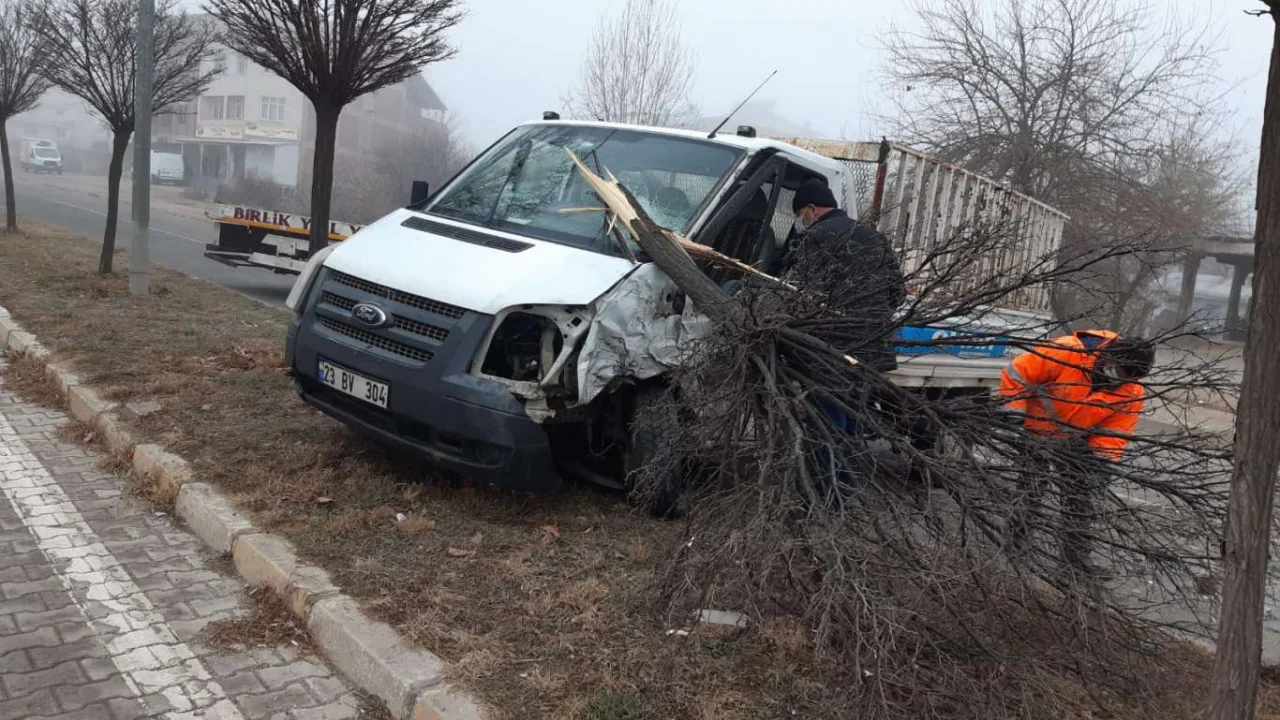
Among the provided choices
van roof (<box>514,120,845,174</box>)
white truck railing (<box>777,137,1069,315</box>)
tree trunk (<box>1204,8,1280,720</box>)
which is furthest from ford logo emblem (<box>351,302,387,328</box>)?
tree trunk (<box>1204,8,1280,720</box>)

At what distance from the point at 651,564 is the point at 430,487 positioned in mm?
1395

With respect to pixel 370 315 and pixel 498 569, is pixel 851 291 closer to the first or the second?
pixel 498 569

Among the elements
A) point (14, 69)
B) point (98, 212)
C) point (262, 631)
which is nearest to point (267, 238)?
point (14, 69)

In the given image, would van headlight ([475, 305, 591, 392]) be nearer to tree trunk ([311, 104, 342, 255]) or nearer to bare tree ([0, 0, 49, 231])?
tree trunk ([311, 104, 342, 255])

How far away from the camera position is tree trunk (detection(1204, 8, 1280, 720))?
7.85 feet

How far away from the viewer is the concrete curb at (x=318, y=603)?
3.13m

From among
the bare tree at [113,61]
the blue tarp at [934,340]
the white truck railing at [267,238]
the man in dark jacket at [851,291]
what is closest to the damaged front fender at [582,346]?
the man in dark jacket at [851,291]

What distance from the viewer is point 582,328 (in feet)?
14.4

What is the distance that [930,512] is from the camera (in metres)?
3.20

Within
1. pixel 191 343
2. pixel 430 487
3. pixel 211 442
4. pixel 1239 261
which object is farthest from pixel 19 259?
pixel 1239 261

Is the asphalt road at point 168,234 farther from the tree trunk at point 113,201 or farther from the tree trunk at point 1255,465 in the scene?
the tree trunk at point 1255,465

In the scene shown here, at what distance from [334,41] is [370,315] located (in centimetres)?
471

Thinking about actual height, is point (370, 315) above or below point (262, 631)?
above

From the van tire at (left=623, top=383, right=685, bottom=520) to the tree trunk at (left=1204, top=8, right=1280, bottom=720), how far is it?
2077 mm
